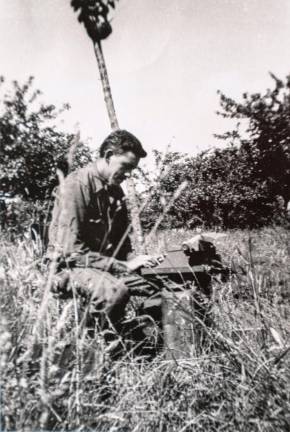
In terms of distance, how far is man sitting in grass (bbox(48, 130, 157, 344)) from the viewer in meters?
2.07

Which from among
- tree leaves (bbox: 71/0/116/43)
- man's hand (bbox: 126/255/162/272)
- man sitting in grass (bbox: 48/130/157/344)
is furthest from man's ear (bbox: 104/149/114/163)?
tree leaves (bbox: 71/0/116/43)

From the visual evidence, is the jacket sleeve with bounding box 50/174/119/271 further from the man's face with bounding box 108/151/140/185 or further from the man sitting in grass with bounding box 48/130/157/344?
the man's face with bounding box 108/151/140/185

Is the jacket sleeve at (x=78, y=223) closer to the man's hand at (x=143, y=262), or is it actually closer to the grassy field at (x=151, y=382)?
the man's hand at (x=143, y=262)

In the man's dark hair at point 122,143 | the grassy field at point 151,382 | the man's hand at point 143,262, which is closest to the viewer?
the grassy field at point 151,382

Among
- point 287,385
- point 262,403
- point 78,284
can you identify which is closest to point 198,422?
point 262,403

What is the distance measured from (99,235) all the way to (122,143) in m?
0.64

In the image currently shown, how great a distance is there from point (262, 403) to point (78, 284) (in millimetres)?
1129

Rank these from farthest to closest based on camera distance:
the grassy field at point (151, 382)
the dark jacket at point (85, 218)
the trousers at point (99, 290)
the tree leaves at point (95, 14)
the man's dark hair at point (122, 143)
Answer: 1. the tree leaves at point (95, 14)
2. the man's dark hair at point (122, 143)
3. the dark jacket at point (85, 218)
4. the trousers at point (99, 290)
5. the grassy field at point (151, 382)

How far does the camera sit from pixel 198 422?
5.29ft

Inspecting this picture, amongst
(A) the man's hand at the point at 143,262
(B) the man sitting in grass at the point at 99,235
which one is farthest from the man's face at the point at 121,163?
(A) the man's hand at the point at 143,262

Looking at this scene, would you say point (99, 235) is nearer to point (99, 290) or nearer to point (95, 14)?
point (99, 290)

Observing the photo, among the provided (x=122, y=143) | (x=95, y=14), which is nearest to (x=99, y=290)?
(x=122, y=143)

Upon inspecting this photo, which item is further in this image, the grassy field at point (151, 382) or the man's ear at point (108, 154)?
the man's ear at point (108, 154)

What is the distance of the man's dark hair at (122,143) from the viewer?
2.54 m
